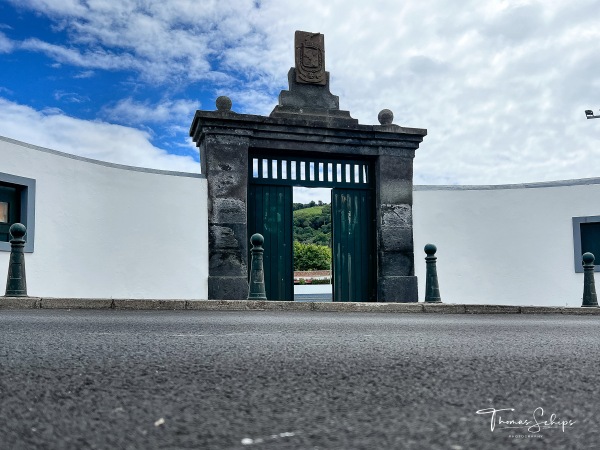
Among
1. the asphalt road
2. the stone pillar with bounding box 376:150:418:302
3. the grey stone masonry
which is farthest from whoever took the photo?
the stone pillar with bounding box 376:150:418:302

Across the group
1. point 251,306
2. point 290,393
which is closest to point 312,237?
point 251,306

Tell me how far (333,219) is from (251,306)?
452cm

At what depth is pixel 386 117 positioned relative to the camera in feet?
44.7

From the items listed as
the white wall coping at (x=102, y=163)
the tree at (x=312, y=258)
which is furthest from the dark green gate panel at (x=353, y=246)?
the tree at (x=312, y=258)

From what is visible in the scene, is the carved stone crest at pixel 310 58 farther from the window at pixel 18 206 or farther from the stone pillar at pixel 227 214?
the window at pixel 18 206

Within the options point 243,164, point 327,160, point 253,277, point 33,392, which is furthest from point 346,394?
point 327,160

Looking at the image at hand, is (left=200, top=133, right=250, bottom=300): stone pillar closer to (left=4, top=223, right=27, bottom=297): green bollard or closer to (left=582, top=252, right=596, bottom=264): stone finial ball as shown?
(left=4, top=223, right=27, bottom=297): green bollard

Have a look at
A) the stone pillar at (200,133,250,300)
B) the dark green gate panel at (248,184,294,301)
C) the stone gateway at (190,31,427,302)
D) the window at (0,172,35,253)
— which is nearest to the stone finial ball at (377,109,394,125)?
the stone gateway at (190,31,427,302)

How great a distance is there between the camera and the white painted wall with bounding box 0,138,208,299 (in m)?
10.6

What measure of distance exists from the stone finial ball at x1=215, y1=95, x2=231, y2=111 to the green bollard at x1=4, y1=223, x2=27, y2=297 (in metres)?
4.88

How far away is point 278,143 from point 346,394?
1080 centimetres

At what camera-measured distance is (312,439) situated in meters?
1.71

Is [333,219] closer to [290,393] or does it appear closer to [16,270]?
[16,270]

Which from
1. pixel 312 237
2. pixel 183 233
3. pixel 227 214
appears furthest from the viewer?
pixel 312 237
